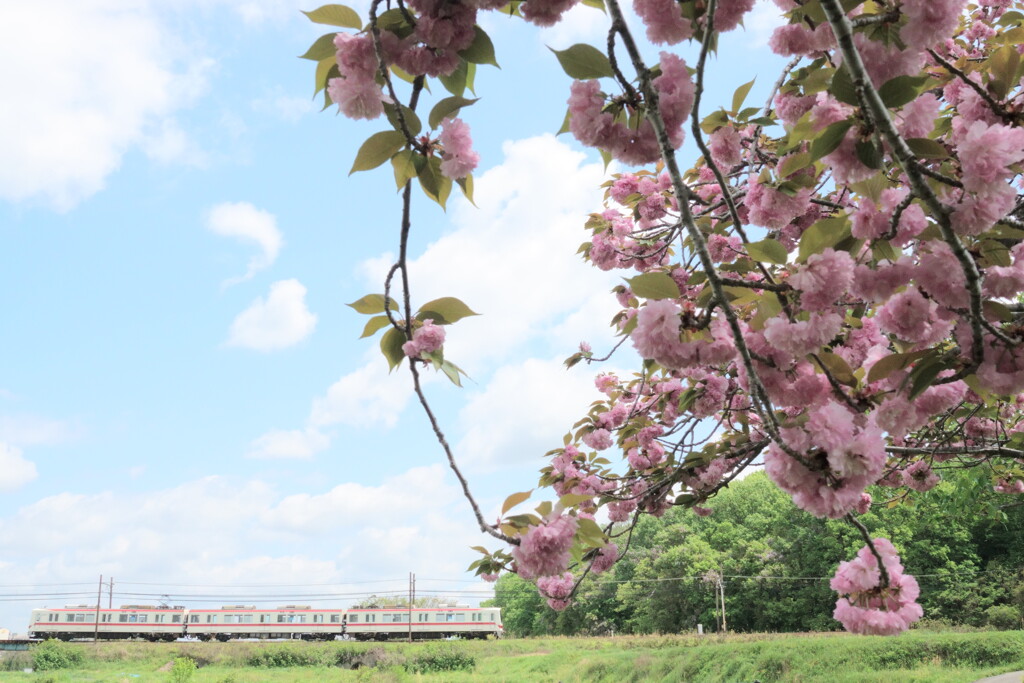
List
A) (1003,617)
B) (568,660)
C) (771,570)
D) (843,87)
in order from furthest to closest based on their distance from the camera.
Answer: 1. (771,570)
2. (568,660)
3. (1003,617)
4. (843,87)

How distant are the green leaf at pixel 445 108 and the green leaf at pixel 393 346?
1.06ft

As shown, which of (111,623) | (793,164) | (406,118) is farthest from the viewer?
(111,623)

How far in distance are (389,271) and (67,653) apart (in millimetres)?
26950

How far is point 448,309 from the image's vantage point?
3.50ft

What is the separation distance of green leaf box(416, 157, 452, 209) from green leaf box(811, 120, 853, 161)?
0.54 meters

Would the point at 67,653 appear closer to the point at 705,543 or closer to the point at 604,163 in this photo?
the point at 705,543

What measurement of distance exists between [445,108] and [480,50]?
10cm

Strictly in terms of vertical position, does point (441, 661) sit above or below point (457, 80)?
below

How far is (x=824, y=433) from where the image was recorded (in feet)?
3.22

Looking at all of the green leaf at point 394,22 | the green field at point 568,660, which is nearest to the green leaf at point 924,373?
the green leaf at point 394,22

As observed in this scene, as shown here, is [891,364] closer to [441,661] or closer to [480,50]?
[480,50]

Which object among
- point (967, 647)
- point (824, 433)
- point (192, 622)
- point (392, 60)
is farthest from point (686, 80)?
point (192, 622)

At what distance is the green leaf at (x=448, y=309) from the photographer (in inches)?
41.9

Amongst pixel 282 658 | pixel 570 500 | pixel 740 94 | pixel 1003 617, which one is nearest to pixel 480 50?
pixel 740 94
